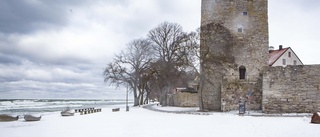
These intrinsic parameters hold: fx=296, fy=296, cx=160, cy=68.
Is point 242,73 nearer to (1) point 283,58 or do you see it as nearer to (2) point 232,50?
(2) point 232,50

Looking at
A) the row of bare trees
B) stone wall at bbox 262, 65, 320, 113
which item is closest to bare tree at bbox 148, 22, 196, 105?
the row of bare trees

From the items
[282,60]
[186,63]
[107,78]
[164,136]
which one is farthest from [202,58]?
[107,78]

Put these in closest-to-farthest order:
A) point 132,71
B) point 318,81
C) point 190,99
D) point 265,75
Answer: point 318,81
point 265,75
point 190,99
point 132,71

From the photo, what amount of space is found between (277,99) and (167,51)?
16188 millimetres

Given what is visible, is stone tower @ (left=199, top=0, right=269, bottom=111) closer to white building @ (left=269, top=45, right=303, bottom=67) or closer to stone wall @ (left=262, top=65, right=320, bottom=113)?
stone wall @ (left=262, top=65, right=320, bottom=113)

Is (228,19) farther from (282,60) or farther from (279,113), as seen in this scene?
(282,60)

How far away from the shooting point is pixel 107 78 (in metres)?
39.7

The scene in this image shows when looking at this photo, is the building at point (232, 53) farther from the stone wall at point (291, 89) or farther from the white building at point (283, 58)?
the white building at point (283, 58)

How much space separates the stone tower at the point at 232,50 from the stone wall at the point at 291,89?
2.25 m

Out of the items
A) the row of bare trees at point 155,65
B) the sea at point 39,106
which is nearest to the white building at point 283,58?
the row of bare trees at point 155,65

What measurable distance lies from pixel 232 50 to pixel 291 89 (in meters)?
5.70

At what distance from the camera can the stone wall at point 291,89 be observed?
19688 mm

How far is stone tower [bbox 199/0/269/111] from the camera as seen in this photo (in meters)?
23.0

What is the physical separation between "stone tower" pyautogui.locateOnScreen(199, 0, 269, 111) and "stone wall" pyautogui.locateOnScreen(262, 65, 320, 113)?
2.25 m
